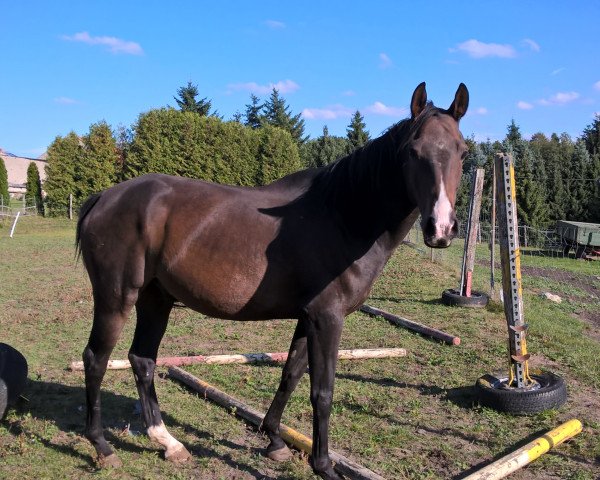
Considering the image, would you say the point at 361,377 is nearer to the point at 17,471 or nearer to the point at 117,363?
the point at 117,363

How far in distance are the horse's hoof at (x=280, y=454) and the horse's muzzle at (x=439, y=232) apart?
7.01 feet

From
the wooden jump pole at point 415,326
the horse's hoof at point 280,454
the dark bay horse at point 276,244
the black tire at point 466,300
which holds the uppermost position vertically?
the dark bay horse at point 276,244

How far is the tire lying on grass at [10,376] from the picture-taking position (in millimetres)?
4086

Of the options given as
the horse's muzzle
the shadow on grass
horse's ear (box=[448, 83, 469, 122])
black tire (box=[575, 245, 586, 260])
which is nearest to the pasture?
the shadow on grass

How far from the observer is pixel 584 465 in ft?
12.0

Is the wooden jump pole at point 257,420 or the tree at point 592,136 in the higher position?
the tree at point 592,136

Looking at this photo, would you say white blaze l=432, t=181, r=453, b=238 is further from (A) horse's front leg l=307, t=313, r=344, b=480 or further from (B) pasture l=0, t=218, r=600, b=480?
(B) pasture l=0, t=218, r=600, b=480

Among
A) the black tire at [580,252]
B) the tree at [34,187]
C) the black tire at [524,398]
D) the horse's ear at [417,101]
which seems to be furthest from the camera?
the tree at [34,187]

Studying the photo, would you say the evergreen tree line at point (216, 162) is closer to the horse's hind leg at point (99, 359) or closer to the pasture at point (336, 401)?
the pasture at point (336, 401)

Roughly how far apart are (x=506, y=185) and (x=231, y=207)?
9.43ft

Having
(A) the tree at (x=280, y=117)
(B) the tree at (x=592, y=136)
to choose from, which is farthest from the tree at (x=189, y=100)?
(B) the tree at (x=592, y=136)

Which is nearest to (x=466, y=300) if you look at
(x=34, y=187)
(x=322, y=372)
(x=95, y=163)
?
(x=322, y=372)

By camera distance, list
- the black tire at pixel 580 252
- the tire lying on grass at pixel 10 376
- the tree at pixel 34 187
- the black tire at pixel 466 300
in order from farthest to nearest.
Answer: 1. the tree at pixel 34 187
2. the black tire at pixel 580 252
3. the black tire at pixel 466 300
4. the tire lying on grass at pixel 10 376

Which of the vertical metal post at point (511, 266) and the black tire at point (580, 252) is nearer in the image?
the vertical metal post at point (511, 266)
